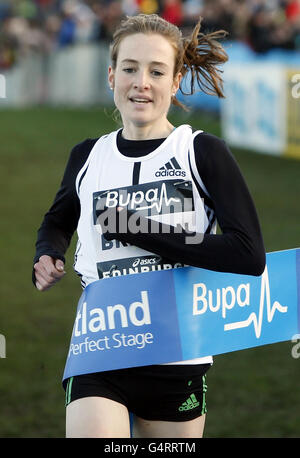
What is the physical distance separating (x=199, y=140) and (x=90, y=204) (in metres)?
0.44

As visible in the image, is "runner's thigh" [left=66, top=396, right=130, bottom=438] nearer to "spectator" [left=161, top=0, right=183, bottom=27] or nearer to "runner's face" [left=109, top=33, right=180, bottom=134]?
"runner's face" [left=109, top=33, right=180, bottom=134]

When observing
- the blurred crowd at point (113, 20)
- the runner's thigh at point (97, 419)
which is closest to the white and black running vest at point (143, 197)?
the runner's thigh at point (97, 419)

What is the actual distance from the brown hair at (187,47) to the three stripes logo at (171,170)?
1.19ft

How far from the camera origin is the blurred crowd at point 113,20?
16.5 metres

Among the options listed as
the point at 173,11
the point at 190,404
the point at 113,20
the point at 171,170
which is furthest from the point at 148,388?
the point at 113,20

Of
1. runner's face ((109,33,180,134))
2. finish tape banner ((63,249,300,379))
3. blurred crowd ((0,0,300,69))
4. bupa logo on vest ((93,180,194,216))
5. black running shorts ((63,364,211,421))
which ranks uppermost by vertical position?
blurred crowd ((0,0,300,69))

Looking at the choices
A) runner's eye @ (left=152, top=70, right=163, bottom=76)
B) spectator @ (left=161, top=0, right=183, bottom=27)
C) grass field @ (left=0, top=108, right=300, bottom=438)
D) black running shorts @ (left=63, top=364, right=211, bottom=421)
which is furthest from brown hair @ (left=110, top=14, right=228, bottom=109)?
spectator @ (left=161, top=0, right=183, bottom=27)

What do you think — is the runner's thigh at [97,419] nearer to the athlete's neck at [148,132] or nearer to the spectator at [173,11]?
the athlete's neck at [148,132]

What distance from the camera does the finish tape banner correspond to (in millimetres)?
3096

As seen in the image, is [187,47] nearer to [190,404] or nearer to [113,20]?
[190,404]

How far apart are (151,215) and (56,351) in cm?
334

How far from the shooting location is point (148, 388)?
3080mm

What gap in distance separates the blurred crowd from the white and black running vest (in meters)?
12.0
